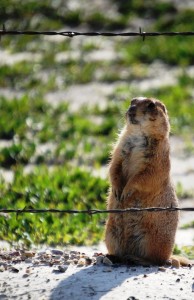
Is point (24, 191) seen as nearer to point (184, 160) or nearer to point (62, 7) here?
point (184, 160)

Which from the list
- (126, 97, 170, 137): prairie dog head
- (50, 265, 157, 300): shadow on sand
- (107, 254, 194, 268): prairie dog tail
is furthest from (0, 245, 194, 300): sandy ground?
(126, 97, 170, 137): prairie dog head

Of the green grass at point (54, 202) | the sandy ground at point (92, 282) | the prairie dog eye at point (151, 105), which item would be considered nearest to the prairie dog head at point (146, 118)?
the prairie dog eye at point (151, 105)

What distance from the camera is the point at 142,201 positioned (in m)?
7.06

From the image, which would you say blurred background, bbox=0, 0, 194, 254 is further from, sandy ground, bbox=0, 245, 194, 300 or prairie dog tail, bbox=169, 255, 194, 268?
sandy ground, bbox=0, 245, 194, 300

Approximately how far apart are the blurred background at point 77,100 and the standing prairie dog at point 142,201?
4.23 feet

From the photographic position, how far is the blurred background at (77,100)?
986cm

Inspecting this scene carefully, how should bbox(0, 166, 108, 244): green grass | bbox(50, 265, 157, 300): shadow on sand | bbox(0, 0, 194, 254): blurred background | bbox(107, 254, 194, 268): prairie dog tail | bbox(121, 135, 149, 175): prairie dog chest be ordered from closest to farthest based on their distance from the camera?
bbox(50, 265, 157, 300): shadow on sand, bbox(107, 254, 194, 268): prairie dog tail, bbox(121, 135, 149, 175): prairie dog chest, bbox(0, 166, 108, 244): green grass, bbox(0, 0, 194, 254): blurred background

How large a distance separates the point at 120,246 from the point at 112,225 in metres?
0.18

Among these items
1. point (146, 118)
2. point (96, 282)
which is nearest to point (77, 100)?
point (146, 118)

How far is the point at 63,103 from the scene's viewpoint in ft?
47.8

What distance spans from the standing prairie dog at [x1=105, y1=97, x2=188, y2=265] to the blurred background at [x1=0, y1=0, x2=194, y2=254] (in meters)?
1.29

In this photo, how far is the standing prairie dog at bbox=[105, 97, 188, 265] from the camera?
23.1 feet

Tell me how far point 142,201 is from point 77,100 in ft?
27.3

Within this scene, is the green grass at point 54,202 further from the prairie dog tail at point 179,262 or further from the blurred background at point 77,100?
the prairie dog tail at point 179,262
